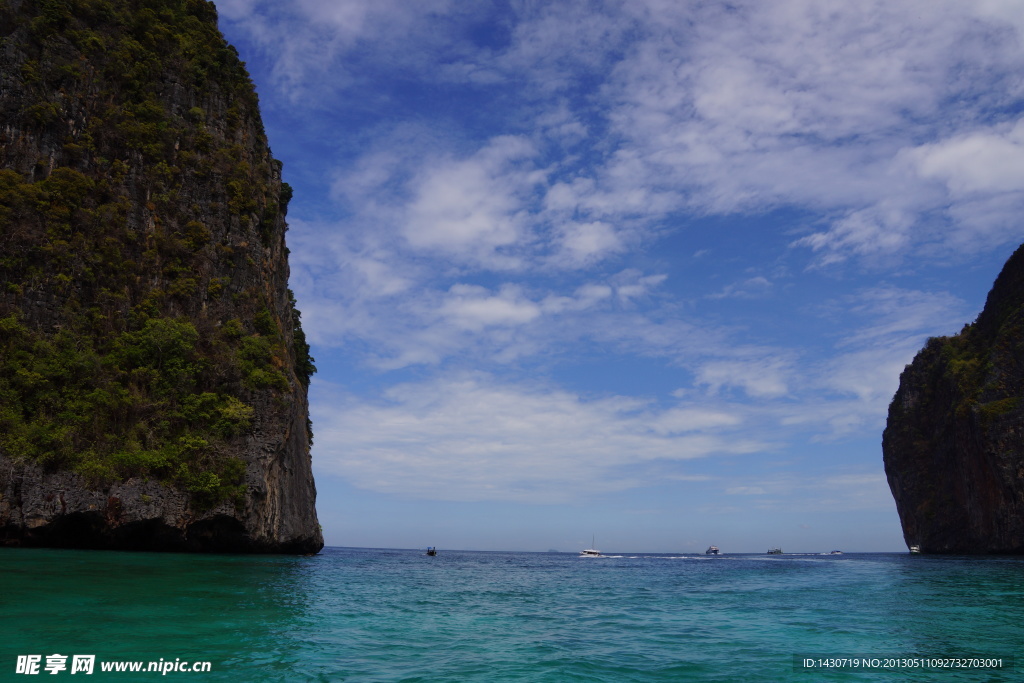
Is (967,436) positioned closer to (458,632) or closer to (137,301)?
(458,632)

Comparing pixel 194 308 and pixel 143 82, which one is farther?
pixel 143 82

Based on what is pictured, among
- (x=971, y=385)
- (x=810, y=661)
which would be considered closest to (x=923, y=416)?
(x=971, y=385)

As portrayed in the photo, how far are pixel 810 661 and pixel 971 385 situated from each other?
72.5m

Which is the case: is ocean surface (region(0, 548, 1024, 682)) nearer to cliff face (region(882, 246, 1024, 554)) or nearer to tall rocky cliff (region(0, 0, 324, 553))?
tall rocky cliff (region(0, 0, 324, 553))

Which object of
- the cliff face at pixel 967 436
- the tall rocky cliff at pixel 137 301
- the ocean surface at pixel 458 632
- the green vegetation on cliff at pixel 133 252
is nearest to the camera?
the ocean surface at pixel 458 632

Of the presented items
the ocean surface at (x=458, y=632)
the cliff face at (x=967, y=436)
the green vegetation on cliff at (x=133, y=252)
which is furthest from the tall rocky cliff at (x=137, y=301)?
the cliff face at (x=967, y=436)

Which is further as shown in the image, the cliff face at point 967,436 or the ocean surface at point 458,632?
the cliff face at point 967,436

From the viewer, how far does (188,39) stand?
170ft

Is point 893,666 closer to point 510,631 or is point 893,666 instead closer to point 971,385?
point 510,631

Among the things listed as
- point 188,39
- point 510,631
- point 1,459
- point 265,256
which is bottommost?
point 510,631

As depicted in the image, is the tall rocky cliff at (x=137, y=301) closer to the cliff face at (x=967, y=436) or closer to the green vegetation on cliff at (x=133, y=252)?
the green vegetation on cliff at (x=133, y=252)

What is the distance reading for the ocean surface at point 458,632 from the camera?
1039cm

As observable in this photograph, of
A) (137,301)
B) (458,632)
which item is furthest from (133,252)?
(458,632)

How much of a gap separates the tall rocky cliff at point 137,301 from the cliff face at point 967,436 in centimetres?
6163
